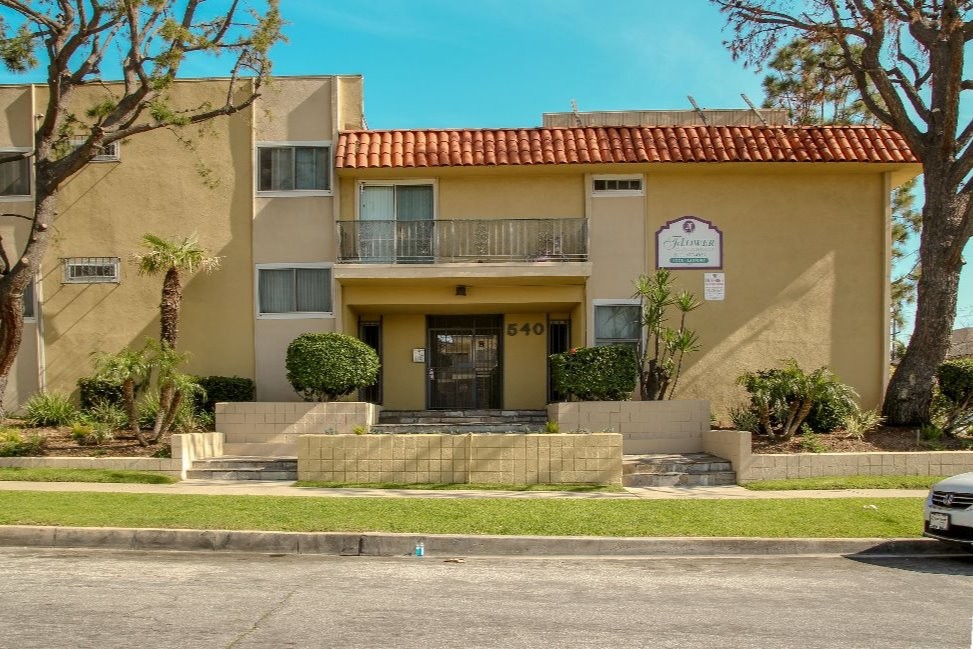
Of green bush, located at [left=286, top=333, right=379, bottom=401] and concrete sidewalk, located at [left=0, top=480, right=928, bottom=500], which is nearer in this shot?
concrete sidewalk, located at [left=0, top=480, right=928, bottom=500]

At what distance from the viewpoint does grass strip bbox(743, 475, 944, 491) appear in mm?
13031

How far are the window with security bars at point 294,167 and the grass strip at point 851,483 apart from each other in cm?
1072

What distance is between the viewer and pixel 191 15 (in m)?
16.2

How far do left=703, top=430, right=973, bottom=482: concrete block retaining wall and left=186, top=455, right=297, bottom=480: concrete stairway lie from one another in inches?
290

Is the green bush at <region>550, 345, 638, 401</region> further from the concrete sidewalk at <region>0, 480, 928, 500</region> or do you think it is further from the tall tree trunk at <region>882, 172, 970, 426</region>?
the tall tree trunk at <region>882, 172, 970, 426</region>

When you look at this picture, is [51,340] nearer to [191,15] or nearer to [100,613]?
[191,15]

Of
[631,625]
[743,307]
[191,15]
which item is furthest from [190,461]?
[743,307]

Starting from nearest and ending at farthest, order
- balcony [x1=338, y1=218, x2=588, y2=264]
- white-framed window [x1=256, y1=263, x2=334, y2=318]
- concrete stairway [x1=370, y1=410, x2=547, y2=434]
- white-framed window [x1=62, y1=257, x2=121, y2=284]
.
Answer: concrete stairway [x1=370, y1=410, x2=547, y2=434] → balcony [x1=338, y1=218, x2=588, y2=264] → white-framed window [x1=62, y1=257, x2=121, y2=284] → white-framed window [x1=256, y1=263, x2=334, y2=318]

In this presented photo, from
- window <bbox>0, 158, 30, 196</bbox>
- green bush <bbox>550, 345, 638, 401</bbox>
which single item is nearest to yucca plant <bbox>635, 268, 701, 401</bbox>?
green bush <bbox>550, 345, 638, 401</bbox>

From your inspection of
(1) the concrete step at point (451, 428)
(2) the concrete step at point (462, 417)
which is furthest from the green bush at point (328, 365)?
(2) the concrete step at point (462, 417)

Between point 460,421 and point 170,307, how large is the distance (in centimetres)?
608

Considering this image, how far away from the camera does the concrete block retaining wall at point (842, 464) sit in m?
13.7

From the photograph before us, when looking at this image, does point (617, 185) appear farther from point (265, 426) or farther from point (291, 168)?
point (265, 426)

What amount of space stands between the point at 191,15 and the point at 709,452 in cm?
1270
